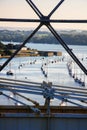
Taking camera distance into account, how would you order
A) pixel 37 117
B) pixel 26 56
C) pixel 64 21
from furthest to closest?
1. pixel 26 56
2. pixel 37 117
3. pixel 64 21

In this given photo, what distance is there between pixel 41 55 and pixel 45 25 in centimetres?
14029

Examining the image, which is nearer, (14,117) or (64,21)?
(64,21)

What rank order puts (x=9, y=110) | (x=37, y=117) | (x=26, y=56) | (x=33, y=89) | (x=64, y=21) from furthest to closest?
(x=26, y=56), (x=9, y=110), (x=37, y=117), (x=33, y=89), (x=64, y=21)

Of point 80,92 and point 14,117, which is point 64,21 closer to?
point 80,92

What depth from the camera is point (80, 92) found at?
538 centimetres

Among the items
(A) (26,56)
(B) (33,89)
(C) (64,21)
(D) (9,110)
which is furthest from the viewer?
(A) (26,56)

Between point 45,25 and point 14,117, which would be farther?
point 14,117

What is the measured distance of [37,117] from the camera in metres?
5.72
